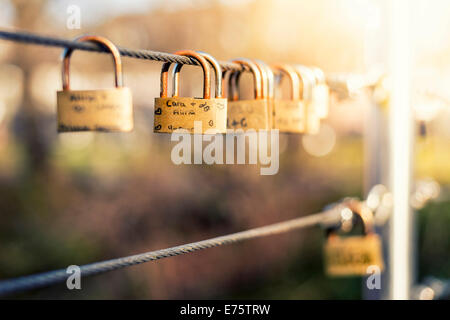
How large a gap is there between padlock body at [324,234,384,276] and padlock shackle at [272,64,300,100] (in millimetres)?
702

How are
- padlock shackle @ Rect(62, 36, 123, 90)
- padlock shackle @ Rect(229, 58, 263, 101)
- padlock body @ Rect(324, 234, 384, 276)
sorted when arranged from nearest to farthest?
padlock shackle @ Rect(62, 36, 123, 90) < padlock shackle @ Rect(229, 58, 263, 101) < padlock body @ Rect(324, 234, 384, 276)

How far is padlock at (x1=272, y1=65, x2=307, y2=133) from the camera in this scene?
4.48 feet

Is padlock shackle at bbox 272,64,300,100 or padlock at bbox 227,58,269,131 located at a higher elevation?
padlock shackle at bbox 272,64,300,100

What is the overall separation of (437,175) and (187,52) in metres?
6.94

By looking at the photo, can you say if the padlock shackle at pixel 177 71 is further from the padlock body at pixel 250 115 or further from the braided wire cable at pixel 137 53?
the padlock body at pixel 250 115

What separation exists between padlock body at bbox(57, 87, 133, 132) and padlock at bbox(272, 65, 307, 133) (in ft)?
1.62

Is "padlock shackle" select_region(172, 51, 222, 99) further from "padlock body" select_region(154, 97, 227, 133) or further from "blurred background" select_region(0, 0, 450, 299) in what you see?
"blurred background" select_region(0, 0, 450, 299)

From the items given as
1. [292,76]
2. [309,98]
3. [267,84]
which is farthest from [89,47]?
[309,98]

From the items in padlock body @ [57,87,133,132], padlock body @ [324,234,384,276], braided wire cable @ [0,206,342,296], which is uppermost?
padlock body @ [57,87,133,132]

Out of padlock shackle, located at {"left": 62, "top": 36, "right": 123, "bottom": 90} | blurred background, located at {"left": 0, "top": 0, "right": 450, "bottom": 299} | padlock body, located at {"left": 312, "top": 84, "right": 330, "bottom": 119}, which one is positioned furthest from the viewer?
blurred background, located at {"left": 0, "top": 0, "right": 450, "bottom": 299}

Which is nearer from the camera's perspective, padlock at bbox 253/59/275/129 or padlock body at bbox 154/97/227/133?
padlock body at bbox 154/97/227/133

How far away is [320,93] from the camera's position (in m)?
1.50

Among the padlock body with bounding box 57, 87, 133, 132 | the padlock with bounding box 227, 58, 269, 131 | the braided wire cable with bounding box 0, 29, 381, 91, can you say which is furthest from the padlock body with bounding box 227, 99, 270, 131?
the padlock body with bounding box 57, 87, 133, 132
